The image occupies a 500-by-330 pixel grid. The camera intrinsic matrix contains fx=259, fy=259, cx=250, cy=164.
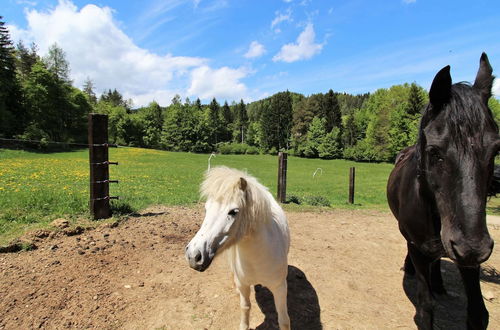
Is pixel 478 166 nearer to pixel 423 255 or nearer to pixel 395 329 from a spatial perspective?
pixel 423 255

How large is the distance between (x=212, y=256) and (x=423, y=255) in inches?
87.9

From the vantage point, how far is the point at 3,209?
18.3ft

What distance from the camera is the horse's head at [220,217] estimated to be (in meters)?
1.90

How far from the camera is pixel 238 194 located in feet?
6.94

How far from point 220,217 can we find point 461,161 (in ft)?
5.44

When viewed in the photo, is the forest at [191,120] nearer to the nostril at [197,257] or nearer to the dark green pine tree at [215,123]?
the dark green pine tree at [215,123]

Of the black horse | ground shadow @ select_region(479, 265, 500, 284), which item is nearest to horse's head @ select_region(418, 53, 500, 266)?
the black horse

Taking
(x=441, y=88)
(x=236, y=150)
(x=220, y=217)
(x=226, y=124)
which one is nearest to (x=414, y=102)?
(x=236, y=150)

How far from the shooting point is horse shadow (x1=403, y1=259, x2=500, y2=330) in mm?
3234

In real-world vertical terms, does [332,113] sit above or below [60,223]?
above

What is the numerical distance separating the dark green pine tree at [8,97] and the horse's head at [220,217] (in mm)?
38981

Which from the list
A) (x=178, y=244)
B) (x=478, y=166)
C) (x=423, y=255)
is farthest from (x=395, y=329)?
(x=178, y=244)

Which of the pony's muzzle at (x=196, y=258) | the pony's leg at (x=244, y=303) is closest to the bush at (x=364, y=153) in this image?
the pony's leg at (x=244, y=303)

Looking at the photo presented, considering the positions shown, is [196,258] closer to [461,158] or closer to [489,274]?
[461,158]
